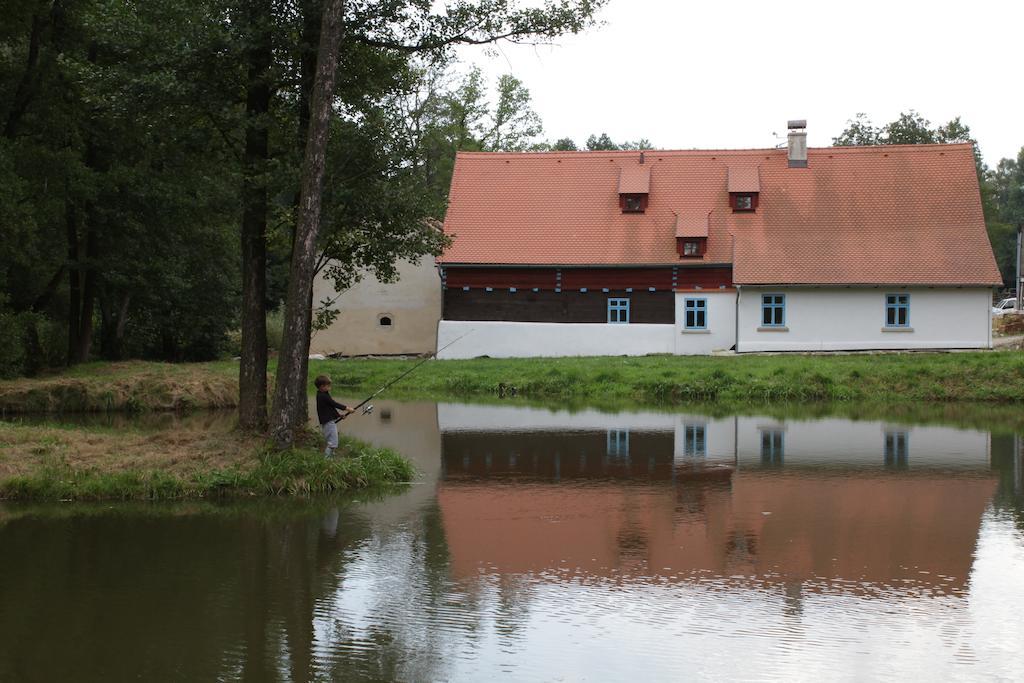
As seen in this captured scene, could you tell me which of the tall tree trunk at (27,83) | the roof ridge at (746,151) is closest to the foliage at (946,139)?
the roof ridge at (746,151)

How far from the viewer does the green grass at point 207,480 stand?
12.7m

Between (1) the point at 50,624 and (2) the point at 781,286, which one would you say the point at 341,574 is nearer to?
(1) the point at 50,624

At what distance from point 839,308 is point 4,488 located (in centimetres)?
2673

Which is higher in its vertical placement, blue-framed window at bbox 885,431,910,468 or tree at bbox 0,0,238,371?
tree at bbox 0,0,238,371

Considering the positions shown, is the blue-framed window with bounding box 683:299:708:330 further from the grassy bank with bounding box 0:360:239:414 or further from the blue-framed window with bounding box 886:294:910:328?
the grassy bank with bounding box 0:360:239:414

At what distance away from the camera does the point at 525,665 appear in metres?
7.11

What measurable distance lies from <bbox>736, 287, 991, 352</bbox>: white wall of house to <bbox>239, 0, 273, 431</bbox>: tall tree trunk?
21.0 metres

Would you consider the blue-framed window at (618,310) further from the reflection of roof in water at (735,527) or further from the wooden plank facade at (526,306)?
the reflection of roof in water at (735,527)

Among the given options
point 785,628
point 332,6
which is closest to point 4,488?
point 332,6

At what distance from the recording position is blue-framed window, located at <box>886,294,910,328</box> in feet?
112

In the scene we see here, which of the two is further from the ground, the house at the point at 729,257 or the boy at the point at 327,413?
the house at the point at 729,257

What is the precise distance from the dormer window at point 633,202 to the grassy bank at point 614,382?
7453 millimetres

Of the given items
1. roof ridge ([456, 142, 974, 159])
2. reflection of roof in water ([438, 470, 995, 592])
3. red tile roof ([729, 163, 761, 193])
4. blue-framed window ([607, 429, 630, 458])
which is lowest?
reflection of roof in water ([438, 470, 995, 592])

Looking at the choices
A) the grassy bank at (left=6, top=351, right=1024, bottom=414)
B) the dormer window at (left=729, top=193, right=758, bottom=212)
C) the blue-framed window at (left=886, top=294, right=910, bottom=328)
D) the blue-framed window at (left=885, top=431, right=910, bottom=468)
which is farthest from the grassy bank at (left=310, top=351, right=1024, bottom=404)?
the dormer window at (left=729, top=193, right=758, bottom=212)
